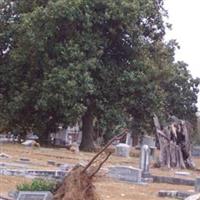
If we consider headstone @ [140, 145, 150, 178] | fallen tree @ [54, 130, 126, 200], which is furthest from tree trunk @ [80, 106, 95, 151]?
fallen tree @ [54, 130, 126, 200]

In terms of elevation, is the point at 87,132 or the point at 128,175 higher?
the point at 87,132

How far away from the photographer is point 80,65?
2791cm

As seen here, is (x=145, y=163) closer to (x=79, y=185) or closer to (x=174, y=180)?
(x=174, y=180)

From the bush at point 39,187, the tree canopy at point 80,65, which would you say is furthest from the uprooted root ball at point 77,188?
the tree canopy at point 80,65

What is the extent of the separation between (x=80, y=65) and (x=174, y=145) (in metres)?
6.03

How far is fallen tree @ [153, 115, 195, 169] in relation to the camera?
76.7 ft

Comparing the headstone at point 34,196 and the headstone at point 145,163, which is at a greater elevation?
the headstone at point 145,163

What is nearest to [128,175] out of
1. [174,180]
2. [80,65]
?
[174,180]

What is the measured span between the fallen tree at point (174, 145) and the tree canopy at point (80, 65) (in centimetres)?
466

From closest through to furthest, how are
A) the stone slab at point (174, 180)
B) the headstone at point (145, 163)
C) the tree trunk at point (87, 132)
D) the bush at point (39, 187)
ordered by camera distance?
the bush at point (39, 187), the stone slab at point (174, 180), the headstone at point (145, 163), the tree trunk at point (87, 132)

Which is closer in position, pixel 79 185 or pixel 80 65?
pixel 79 185

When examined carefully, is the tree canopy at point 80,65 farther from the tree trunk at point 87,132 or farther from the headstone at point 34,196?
the headstone at point 34,196

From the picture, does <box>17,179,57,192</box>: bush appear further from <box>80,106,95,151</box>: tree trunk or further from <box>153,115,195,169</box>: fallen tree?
<box>80,106,95,151</box>: tree trunk

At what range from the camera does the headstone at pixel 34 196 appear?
9555mm
